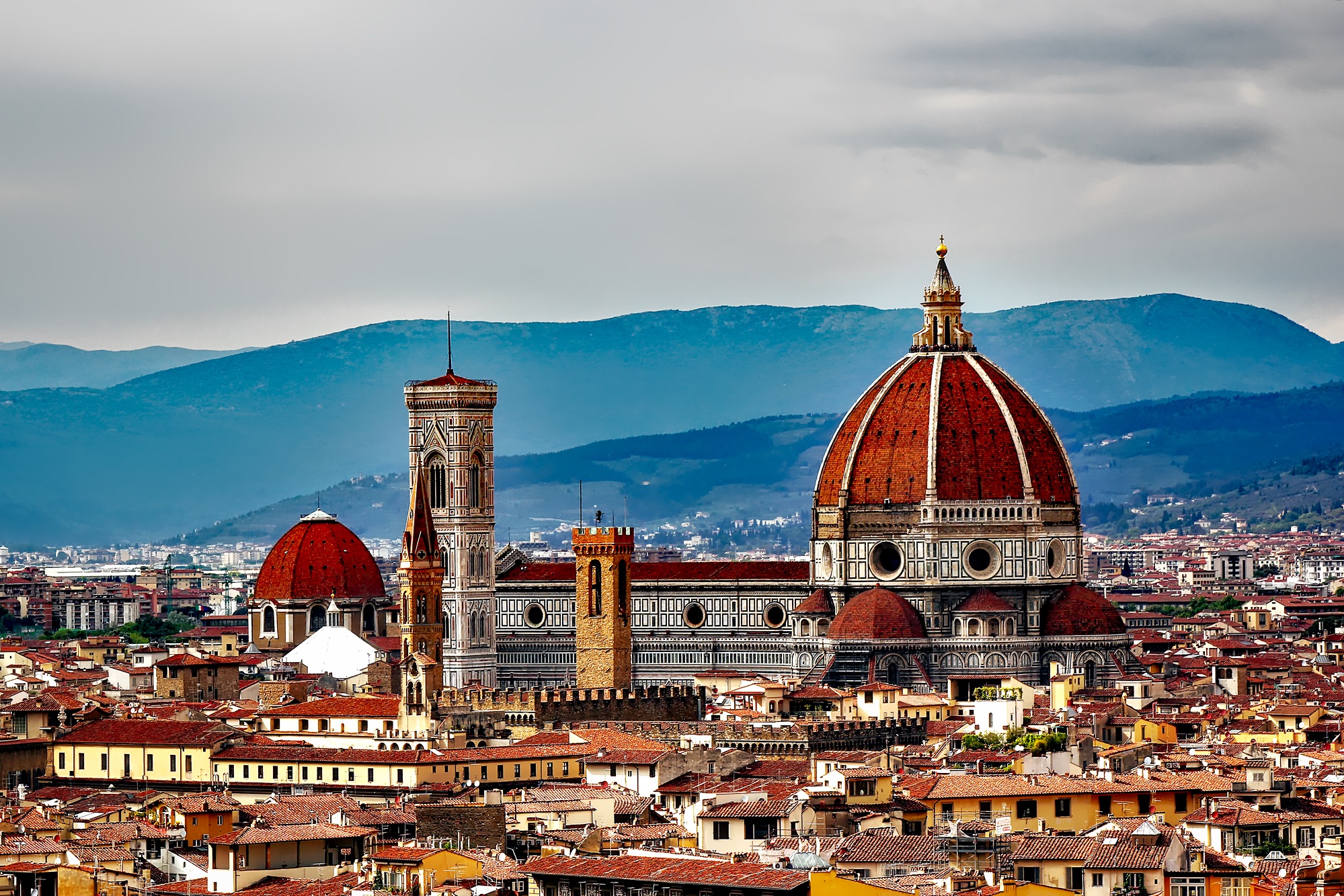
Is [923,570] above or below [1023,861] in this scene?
above

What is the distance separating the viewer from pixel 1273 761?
6419 cm

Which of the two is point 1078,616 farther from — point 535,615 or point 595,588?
point 535,615

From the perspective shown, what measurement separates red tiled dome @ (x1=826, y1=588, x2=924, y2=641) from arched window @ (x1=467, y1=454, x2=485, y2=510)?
1515 centimetres

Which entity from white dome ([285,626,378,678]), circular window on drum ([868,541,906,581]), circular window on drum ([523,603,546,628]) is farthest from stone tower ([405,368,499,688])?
circular window on drum ([868,541,906,581])

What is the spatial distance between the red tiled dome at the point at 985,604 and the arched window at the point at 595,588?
10926 millimetres

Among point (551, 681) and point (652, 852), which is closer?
point (652, 852)

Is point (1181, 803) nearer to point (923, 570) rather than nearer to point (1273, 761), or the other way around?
point (1273, 761)

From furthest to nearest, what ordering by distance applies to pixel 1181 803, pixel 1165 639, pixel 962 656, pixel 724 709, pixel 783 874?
pixel 1165 639 < pixel 962 656 < pixel 724 709 < pixel 1181 803 < pixel 783 874

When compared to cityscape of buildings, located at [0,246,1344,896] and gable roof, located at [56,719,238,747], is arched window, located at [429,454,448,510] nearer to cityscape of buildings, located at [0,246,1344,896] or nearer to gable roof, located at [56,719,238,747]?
cityscape of buildings, located at [0,246,1344,896]

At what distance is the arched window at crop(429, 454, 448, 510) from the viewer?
11319cm

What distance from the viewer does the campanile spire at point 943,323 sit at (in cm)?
11094

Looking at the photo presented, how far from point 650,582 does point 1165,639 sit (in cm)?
2739

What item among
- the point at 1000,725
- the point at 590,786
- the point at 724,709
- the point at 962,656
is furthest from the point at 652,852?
the point at 962,656

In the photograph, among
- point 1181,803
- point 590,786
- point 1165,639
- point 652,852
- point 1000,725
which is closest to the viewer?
point 652,852
